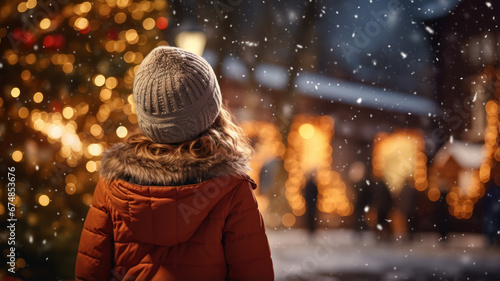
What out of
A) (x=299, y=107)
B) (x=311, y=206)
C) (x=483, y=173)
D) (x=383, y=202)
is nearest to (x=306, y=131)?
(x=299, y=107)

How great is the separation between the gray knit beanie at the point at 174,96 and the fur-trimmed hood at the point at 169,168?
0.11m

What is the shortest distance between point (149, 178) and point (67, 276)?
10.7 ft

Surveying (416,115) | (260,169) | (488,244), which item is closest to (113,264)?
(488,244)

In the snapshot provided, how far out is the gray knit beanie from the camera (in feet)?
5.58

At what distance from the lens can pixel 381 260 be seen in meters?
7.91

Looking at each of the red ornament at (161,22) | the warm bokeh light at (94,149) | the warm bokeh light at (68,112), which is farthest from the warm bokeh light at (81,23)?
the warm bokeh light at (94,149)

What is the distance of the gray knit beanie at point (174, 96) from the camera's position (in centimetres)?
170

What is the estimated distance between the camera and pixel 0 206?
425 centimetres

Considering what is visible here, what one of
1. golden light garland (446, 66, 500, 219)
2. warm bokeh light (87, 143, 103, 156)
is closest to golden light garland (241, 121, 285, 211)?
golden light garland (446, 66, 500, 219)

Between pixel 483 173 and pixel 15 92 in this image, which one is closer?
pixel 15 92

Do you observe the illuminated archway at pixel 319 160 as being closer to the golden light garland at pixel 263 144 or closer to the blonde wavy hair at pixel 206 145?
the golden light garland at pixel 263 144

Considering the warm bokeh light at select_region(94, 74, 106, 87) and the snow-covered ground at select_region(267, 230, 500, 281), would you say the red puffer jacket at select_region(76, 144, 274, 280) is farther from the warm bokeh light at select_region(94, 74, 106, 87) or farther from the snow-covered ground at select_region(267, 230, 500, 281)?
the snow-covered ground at select_region(267, 230, 500, 281)

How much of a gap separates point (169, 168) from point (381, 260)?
712 cm

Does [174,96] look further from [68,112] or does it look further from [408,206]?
[408,206]
